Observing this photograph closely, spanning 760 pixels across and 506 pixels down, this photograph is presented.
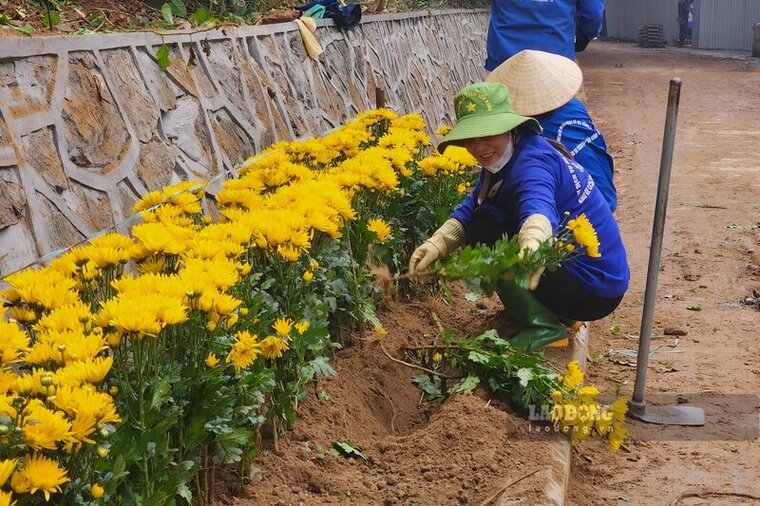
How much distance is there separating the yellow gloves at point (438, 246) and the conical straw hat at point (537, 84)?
0.94 metres

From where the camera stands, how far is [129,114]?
15.9 ft

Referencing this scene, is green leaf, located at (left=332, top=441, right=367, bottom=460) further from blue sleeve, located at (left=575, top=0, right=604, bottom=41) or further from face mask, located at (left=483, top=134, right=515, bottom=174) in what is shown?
blue sleeve, located at (left=575, top=0, right=604, bottom=41)

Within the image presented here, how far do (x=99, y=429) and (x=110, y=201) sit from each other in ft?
8.81

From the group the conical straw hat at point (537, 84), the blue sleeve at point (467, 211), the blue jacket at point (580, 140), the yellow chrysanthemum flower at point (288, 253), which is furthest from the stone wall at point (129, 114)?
the blue jacket at point (580, 140)

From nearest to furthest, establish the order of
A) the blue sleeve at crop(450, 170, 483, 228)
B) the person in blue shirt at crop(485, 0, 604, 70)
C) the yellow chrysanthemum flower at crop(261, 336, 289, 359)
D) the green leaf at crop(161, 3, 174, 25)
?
the yellow chrysanthemum flower at crop(261, 336, 289, 359), the blue sleeve at crop(450, 170, 483, 228), the green leaf at crop(161, 3, 174, 25), the person in blue shirt at crop(485, 0, 604, 70)

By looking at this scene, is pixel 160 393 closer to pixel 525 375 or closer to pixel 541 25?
pixel 525 375

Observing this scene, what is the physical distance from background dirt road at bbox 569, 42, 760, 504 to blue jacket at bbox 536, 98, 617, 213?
3.10 feet

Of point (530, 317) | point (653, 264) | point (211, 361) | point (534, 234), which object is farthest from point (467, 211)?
point (211, 361)

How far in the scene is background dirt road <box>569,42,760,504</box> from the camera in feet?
12.3

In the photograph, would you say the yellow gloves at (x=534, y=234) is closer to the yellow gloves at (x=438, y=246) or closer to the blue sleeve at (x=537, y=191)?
the blue sleeve at (x=537, y=191)

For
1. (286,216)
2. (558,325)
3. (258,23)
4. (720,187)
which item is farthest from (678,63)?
(286,216)

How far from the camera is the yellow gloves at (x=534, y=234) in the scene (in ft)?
10.8

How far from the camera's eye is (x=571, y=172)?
414cm

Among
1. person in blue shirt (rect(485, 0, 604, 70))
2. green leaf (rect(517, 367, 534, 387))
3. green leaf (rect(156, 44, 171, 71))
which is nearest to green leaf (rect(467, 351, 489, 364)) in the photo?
green leaf (rect(517, 367, 534, 387))
